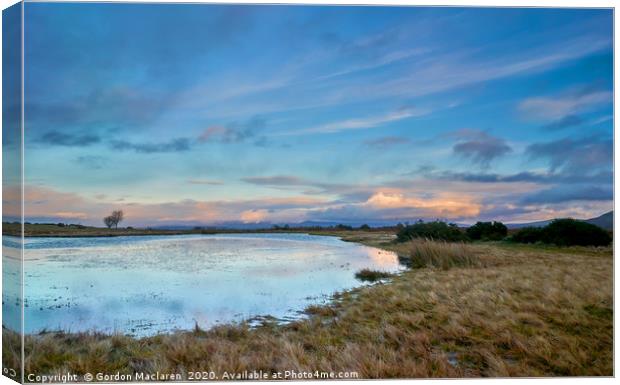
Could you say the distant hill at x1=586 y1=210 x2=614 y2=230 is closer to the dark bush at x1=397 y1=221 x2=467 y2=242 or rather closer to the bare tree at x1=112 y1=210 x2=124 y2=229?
the dark bush at x1=397 y1=221 x2=467 y2=242

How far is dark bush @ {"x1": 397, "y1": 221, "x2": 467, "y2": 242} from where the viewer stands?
5453mm

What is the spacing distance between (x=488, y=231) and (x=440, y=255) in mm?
808

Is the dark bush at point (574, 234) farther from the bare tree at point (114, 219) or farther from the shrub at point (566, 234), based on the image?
the bare tree at point (114, 219)

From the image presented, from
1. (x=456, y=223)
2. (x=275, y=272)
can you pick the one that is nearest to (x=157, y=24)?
(x=275, y=272)

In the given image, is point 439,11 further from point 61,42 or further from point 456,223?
point 61,42

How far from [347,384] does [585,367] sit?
228 cm

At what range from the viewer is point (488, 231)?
5.35 m

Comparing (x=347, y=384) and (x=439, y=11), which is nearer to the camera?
(x=347, y=384)

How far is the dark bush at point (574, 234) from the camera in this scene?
5.19m

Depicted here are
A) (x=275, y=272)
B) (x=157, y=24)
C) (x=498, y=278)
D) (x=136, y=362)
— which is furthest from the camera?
(x=498, y=278)

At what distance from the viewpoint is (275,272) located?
17.5 feet

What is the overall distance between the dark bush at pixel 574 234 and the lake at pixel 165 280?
7.69 feet

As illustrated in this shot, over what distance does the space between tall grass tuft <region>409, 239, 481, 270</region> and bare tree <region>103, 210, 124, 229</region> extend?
10.6 ft

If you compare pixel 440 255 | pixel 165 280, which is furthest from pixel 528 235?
pixel 165 280
